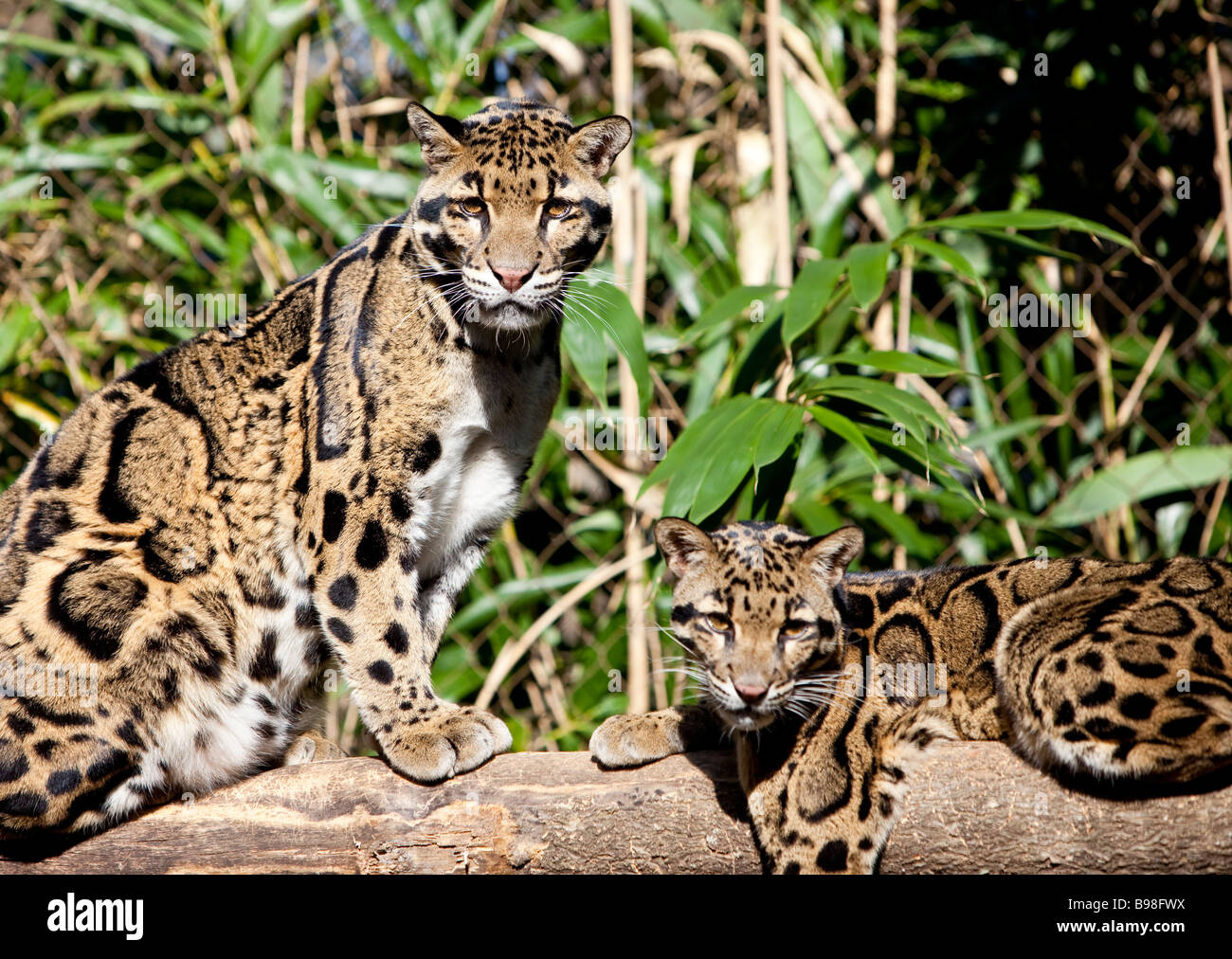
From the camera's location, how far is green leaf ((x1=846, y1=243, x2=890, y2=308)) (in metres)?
3.81

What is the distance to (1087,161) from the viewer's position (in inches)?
223

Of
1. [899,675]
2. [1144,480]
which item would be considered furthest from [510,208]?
[1144,480]

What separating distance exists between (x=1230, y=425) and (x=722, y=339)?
265cm

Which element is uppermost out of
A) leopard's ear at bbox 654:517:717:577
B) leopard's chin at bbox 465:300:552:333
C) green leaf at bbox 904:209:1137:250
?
green leaf at bbox 904:209:1137:250

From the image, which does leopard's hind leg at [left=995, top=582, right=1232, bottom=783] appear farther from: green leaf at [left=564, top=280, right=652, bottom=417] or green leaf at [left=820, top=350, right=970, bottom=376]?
green leaf at [left=564, top=280, right=652, bottom=417]

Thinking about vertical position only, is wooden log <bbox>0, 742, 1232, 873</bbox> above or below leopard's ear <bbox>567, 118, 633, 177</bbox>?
below

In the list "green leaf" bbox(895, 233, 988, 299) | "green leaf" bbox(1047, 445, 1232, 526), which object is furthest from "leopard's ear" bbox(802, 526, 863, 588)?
"green leaf" bbox(1047, 445, 1232, 526)

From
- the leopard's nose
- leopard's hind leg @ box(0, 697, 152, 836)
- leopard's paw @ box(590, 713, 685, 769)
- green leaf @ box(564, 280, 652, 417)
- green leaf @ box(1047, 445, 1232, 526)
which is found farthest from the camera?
green leaf @ box(1047, 445, 1232, 526)

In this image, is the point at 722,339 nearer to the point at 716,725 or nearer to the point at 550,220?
the point at 550,220

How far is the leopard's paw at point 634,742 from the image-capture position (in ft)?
9.78

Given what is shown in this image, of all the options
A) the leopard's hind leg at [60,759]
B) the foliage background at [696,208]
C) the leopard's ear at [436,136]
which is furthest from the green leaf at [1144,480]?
the leopard's hind leg at [60,759]

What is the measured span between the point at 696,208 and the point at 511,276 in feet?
8.55

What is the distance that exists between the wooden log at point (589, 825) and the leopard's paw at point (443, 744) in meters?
0.04

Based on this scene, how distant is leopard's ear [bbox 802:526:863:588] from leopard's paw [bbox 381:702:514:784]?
98 centimetres
